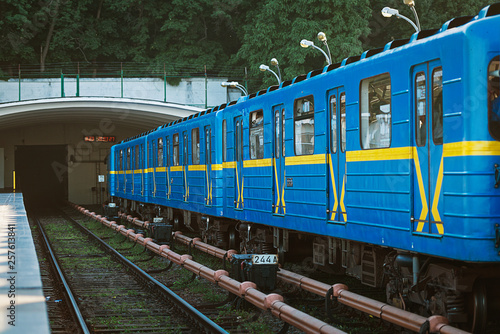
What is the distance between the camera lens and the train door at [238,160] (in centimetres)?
1400

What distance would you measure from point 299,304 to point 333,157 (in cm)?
215

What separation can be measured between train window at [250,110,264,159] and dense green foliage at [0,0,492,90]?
29.9 m

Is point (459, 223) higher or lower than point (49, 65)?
lower

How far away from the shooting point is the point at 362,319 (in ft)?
30.1

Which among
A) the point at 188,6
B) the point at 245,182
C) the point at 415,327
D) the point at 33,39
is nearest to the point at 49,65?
the point at 33,39

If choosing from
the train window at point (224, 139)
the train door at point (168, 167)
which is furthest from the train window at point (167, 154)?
the train window at point (224, 139)

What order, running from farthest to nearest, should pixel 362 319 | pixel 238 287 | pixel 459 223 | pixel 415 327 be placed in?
pixel 238 287, pixel 362 319, pixel 415 327, pixel 459 223

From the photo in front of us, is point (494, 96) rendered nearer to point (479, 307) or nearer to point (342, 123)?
point (479, 307)

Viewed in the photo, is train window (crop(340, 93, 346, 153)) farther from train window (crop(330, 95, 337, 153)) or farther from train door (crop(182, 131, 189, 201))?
train door (crop(182, 131, 189, 201))

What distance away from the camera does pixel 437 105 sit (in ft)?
23.6

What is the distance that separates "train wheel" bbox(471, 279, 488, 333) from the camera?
283 inches

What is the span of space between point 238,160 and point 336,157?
4778 mm

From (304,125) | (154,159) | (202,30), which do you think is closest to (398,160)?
(304,125)

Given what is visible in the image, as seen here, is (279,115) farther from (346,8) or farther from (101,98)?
(346,8)
